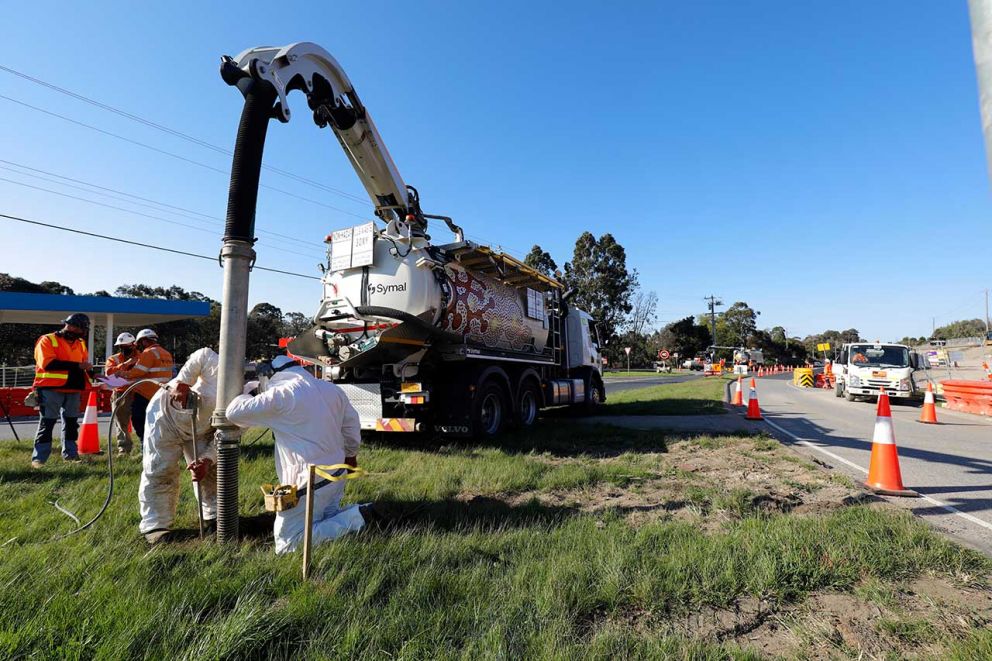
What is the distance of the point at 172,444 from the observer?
3764mm

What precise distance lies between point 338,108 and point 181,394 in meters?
4.90

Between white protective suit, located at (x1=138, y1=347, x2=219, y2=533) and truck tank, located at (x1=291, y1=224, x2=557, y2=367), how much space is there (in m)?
3.11

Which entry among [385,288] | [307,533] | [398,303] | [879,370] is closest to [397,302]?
[398,303]

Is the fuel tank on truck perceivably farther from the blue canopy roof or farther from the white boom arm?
the blue canopy roof

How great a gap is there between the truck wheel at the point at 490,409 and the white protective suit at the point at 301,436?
14.3 ft

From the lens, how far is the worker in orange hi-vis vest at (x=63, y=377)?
247 inches

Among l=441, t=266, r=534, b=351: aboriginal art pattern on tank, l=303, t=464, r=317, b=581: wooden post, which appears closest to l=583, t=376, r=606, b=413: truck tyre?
l=441, t=266, r=534, b=351: aboriginal art pattern on tank

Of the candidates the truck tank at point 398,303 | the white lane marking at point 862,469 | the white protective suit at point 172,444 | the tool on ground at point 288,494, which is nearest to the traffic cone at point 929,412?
the white lane marking at point 862,469

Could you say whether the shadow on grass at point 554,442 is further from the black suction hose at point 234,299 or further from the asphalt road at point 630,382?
the asphalt road at point 630,382

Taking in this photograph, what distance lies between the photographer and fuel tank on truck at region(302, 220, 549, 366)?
7238 mm

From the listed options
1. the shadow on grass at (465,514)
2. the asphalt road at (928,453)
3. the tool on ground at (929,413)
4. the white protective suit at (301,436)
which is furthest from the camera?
the tool on ground at (929,413)

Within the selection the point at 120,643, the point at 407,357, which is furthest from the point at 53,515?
the point at 407,357

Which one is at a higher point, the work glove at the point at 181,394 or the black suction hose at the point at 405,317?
the black suction hose at the point at 405,317

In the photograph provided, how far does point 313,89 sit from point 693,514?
6498mm
